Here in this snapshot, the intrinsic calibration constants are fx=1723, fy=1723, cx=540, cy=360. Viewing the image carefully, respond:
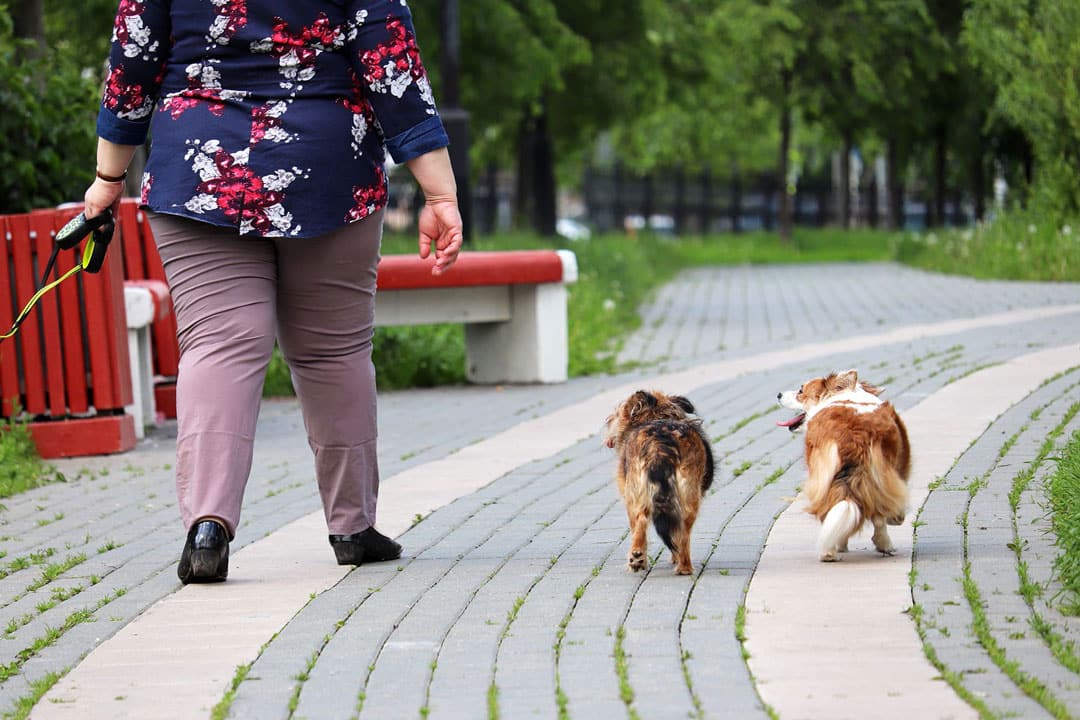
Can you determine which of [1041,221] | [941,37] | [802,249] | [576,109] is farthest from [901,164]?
[1041,221]

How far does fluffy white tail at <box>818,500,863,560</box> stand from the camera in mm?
4957

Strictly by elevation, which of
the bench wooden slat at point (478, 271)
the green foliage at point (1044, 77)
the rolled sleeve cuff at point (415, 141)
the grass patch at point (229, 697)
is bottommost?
the grass patch at point (229, 697)

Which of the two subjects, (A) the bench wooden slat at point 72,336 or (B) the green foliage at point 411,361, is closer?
(A) the bench wooden slat at point 72,336

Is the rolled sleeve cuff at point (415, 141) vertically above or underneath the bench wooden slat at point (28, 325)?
above

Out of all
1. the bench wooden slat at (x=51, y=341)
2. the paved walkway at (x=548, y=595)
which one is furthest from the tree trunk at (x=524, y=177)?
the paved walkway at (x=548, y=595)

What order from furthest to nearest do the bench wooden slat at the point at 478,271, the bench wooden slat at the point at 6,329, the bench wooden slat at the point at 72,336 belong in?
the bench wooden slat at the point at 478,271
the bench wooden slat at the point at 72,336
the bench wooden slat at the point at 6,329

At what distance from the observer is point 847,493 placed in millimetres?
4961

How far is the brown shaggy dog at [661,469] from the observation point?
4.89 m

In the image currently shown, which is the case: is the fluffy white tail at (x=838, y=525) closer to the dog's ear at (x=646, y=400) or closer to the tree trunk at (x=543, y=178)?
the dog's ear at (x=646, y=400)

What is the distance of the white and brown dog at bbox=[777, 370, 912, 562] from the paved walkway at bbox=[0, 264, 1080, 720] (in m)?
0.13

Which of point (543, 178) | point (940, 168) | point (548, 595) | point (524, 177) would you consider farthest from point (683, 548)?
point (940, 168)

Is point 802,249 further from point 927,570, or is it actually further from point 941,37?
point 927,570

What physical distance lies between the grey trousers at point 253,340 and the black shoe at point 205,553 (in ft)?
0.12

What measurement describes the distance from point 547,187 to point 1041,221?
7.07 meters
